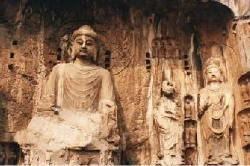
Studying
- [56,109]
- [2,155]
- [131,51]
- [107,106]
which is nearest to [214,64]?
[131,51]

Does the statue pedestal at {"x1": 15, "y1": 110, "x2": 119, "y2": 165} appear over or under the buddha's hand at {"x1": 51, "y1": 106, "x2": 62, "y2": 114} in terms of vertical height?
under

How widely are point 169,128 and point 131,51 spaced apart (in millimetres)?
1449

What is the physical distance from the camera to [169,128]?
7688 mm

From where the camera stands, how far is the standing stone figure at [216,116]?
7.49 meters

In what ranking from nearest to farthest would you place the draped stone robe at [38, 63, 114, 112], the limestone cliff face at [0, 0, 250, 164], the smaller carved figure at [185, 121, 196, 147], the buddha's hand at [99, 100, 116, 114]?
the buddha's hand at [99, 100, 116, 114]
the draped stone robe at [38, 63, 114, 112]
the smaller carved figure at [185, 121, 196, 147]
the limestone cliff face at [0, 0, 250, 164]

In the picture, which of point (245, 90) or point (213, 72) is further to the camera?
point (213, 72)

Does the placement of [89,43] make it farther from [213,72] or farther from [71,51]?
[213,72]

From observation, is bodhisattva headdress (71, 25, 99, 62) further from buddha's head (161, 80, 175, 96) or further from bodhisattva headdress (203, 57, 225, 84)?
bodhisattva headdress (203, 57, 225, 84)

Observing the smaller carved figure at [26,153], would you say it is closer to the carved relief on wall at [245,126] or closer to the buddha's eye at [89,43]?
the buddha's eye at [89,43]

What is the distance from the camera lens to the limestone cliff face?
25.8 feet

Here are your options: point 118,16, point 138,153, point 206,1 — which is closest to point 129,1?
point 118,16

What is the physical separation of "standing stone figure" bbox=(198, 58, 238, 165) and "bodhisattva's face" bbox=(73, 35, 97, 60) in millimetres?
1679

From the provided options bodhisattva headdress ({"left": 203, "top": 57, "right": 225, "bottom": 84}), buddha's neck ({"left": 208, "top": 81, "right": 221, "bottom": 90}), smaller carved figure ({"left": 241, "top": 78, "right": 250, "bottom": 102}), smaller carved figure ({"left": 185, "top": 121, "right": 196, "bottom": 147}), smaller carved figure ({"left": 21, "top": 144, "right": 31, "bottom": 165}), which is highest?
bodhisattva headdress ({"left": 203, "top": 57, "right": 225, "bottom": 84})

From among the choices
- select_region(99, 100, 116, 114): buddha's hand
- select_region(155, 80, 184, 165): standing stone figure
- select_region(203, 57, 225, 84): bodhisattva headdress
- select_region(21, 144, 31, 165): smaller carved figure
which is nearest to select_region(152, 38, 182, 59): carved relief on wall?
select_region(203, 57, 225, 84): bodhisattva headdress
